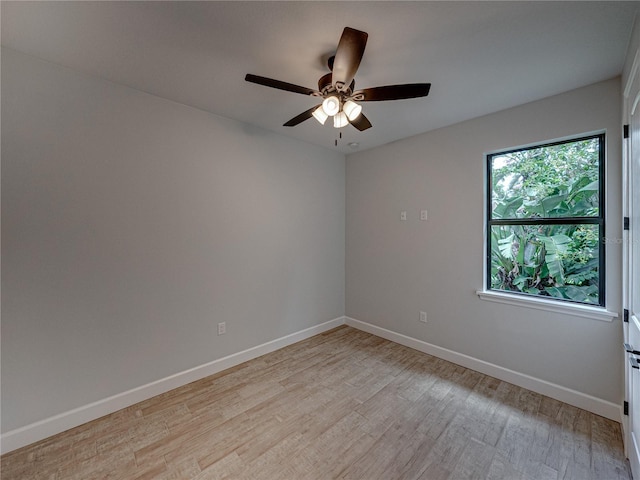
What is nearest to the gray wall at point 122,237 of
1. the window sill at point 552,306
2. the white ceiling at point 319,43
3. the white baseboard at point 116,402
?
the white baseboard at point 116,402

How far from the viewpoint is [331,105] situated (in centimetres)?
165

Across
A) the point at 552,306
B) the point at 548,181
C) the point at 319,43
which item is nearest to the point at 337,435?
the point at 552,306

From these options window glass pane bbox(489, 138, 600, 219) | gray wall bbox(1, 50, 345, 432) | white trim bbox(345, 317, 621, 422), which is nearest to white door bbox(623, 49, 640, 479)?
white trim bbox(345, 317, 621, 422)

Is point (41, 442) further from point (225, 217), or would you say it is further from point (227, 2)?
point (227, 2)

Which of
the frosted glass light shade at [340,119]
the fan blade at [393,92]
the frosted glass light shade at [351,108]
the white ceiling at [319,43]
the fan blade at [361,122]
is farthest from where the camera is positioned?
the fan blade at [361,122]

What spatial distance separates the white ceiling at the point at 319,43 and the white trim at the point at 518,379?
245 cm

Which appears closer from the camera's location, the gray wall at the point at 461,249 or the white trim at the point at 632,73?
the white trim at the point at 632,73

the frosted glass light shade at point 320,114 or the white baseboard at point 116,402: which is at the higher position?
the frosted glass light shade at point 320,114

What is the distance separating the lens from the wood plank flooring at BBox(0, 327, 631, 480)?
157 centimetres

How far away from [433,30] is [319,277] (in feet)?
9.14

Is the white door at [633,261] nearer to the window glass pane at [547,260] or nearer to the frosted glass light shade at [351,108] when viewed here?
the window glass pane at [547,260]

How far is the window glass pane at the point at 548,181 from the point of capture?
85.0 inches

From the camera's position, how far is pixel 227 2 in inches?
53.2

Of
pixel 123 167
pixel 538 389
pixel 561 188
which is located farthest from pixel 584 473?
pixel 123 167
